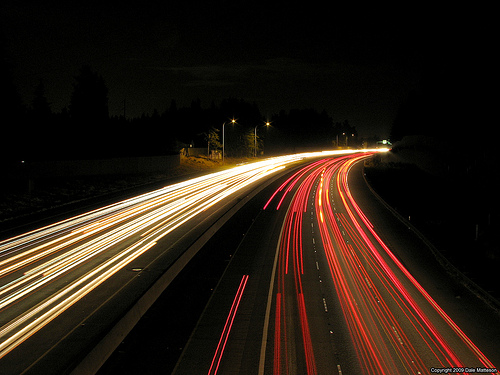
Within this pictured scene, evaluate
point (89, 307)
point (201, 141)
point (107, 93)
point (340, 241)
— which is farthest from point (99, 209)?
point (201, 141)

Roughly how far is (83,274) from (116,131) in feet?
153

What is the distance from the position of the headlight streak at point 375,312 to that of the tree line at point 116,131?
35514mm

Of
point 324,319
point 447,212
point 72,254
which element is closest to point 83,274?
point 72,254

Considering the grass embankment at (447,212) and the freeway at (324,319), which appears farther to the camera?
the grass embankment at (447,212)

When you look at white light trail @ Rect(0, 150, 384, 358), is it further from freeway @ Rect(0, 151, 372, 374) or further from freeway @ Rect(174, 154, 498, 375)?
freeway @ Rect(174, 154, 498, 375)

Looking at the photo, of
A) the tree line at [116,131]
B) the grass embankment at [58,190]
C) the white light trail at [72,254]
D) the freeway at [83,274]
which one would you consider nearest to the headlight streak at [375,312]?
the freeway at [83,274]

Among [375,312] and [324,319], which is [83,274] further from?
[375,312]

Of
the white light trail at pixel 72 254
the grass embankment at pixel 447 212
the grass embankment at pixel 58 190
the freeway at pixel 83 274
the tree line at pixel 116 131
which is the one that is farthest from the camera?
the tree line at pixel 116 131

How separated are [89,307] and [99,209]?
17437 millimetres

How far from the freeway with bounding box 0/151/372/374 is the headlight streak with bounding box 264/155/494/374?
394cm

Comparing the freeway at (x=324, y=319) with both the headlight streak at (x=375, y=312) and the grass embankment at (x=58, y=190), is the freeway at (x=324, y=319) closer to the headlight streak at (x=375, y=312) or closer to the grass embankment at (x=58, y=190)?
the headlight streak at (x=375, y=312)

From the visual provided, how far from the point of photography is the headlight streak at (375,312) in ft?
Answer: 31.6

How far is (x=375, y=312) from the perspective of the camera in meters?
12.3

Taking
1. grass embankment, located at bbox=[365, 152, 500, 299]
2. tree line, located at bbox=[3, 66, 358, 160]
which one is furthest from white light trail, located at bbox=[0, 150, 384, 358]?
tree line, located at bbox=[3, 66, 358, 160]
